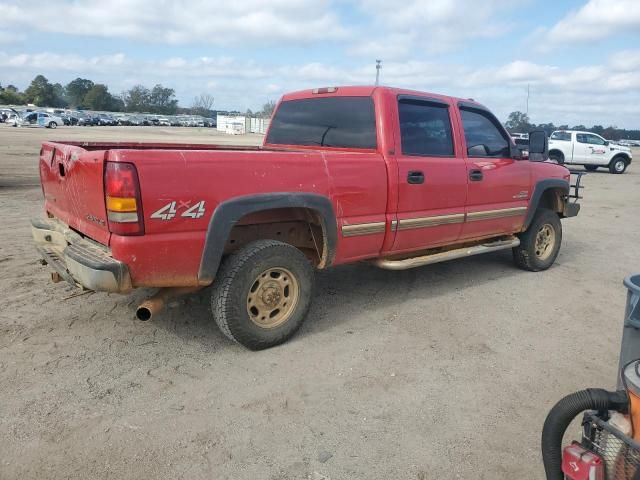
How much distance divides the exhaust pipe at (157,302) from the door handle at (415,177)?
2.01 meters

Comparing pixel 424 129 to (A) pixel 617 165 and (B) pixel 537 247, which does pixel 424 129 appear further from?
(A) pixel 617 165

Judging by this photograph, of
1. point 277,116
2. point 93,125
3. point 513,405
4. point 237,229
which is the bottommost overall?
point 513,405

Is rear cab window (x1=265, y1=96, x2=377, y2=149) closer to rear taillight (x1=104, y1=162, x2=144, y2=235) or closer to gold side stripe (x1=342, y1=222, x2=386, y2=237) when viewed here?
gold side stripe (x1=342, y1=222, x2=386, y2=237)

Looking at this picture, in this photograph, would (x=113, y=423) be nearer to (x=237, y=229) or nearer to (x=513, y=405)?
(x=237, y=229)

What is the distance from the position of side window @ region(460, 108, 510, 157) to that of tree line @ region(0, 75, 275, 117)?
83608 mm

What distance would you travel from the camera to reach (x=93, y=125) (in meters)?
62.0

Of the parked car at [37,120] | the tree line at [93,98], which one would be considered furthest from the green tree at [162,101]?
the parked car at [37,120]

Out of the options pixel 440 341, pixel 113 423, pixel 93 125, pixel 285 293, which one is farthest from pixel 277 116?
pixel 93 125

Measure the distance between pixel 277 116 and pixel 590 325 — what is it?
363 centimetres

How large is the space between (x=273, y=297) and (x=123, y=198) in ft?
4.32

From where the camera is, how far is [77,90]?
117000 millimetres

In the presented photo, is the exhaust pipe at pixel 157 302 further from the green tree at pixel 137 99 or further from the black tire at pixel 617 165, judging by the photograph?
the green tree at pixel 137 99

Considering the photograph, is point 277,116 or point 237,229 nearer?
point 237,229

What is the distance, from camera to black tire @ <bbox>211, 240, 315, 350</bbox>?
3.55 meters
